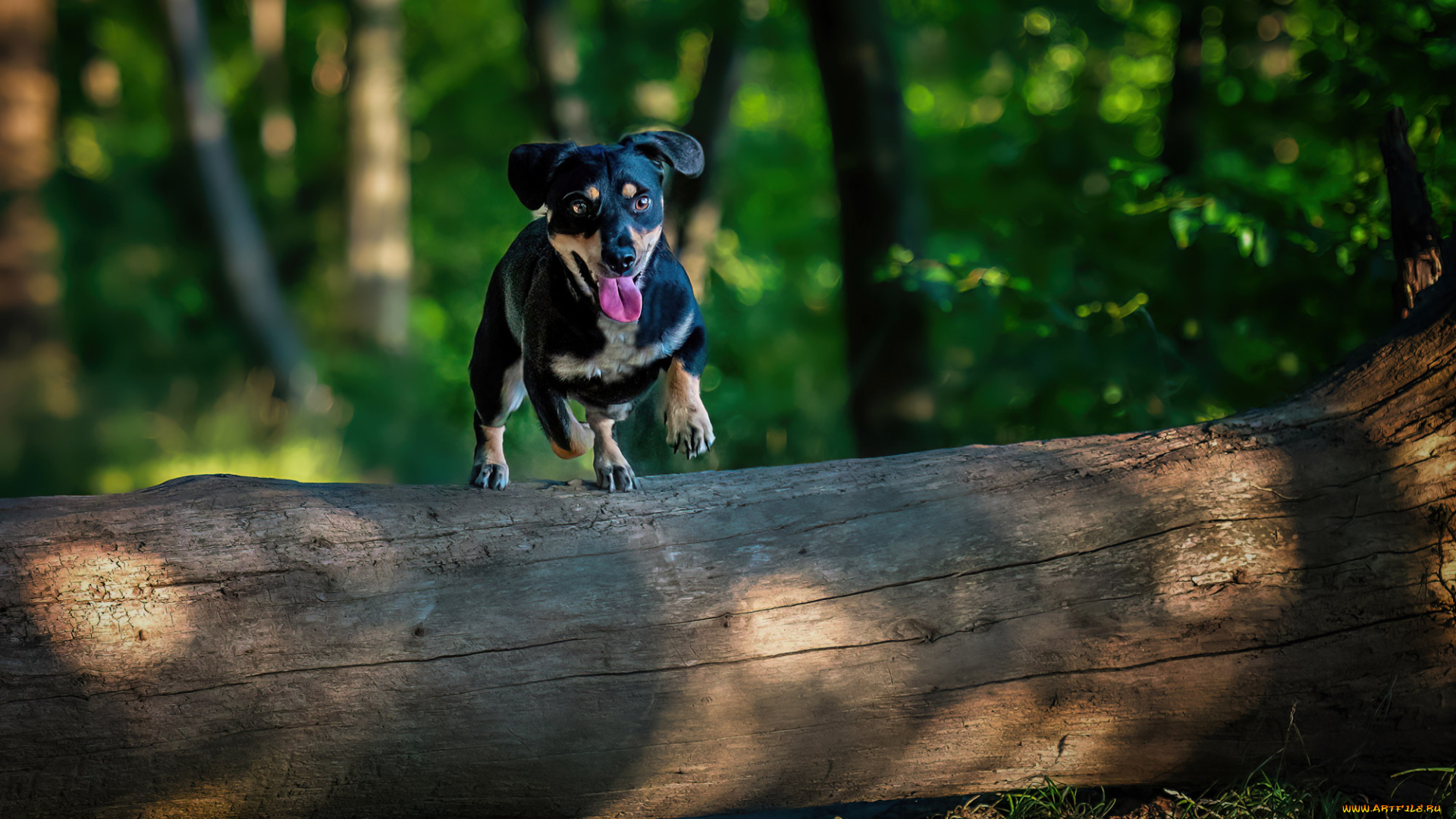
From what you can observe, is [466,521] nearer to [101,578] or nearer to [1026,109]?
[101,578]

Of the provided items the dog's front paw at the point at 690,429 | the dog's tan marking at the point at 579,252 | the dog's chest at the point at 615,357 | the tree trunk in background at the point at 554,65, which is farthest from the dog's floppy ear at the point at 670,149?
the tree trunk in background at the point at 554,65

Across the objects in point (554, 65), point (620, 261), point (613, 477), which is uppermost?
point (554, 65)

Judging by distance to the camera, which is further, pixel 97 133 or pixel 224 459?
pixel 97 133

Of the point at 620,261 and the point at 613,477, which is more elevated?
the point at 620,261

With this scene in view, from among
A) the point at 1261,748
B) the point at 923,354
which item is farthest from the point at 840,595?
the point at 923,354

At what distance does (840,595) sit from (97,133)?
2034 cm

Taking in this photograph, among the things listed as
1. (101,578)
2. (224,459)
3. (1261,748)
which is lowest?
(224,459)

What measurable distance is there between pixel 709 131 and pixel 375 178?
6.04 m

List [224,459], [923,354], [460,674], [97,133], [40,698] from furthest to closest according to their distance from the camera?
[97,133] < [224,459] < [923,354] < [460,674] < [40,698]

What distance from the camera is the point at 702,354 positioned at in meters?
2.78

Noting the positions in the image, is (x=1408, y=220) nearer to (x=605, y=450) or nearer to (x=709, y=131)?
(x=605, y=450)

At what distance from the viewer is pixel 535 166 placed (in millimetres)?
2459

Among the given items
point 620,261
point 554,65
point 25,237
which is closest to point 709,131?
point 554,65

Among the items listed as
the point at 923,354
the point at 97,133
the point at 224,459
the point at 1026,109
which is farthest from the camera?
the point at 97,133
